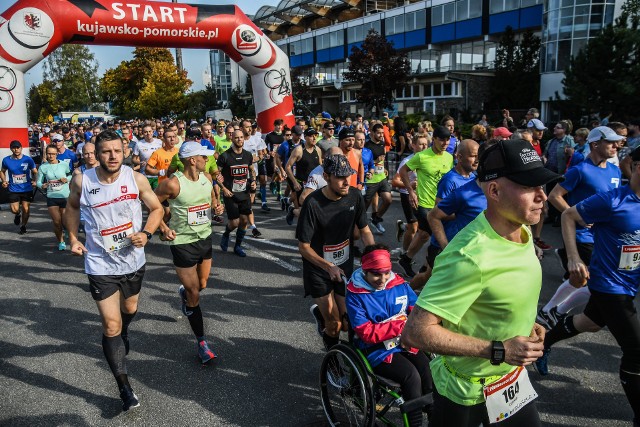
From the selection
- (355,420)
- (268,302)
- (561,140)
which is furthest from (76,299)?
(561,140)

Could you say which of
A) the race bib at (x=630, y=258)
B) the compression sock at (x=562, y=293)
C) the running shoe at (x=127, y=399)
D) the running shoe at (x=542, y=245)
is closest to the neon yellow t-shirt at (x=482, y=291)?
the race bib at (x=630, y=258)

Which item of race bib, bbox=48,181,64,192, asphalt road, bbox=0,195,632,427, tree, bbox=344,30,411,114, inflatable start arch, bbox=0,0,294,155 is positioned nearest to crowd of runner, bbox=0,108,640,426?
asphalt road, bbox=0,195,632,427

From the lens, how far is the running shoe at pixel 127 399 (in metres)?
3.71

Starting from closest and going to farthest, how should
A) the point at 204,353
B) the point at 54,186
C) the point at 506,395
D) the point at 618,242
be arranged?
the point at 506,395 → the point at 618,242 → the point at 204,353 → the point at 54,186

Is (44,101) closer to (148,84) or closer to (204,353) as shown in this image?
(148,84)

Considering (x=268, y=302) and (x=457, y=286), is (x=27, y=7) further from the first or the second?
(x=457, y=286)

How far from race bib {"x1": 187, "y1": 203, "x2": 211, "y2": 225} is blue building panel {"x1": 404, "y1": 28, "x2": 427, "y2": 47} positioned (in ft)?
137

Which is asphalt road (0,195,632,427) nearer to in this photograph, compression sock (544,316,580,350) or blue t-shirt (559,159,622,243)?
compression sock (544,316,580,350)

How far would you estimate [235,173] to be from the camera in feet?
26.3

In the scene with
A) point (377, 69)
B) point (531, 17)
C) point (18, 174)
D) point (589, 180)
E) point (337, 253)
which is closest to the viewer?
point (337, 253)

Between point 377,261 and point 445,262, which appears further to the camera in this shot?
point 377,261

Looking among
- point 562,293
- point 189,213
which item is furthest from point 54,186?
point 562,293

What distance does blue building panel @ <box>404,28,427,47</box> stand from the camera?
1679 inches

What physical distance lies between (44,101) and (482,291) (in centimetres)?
8808
